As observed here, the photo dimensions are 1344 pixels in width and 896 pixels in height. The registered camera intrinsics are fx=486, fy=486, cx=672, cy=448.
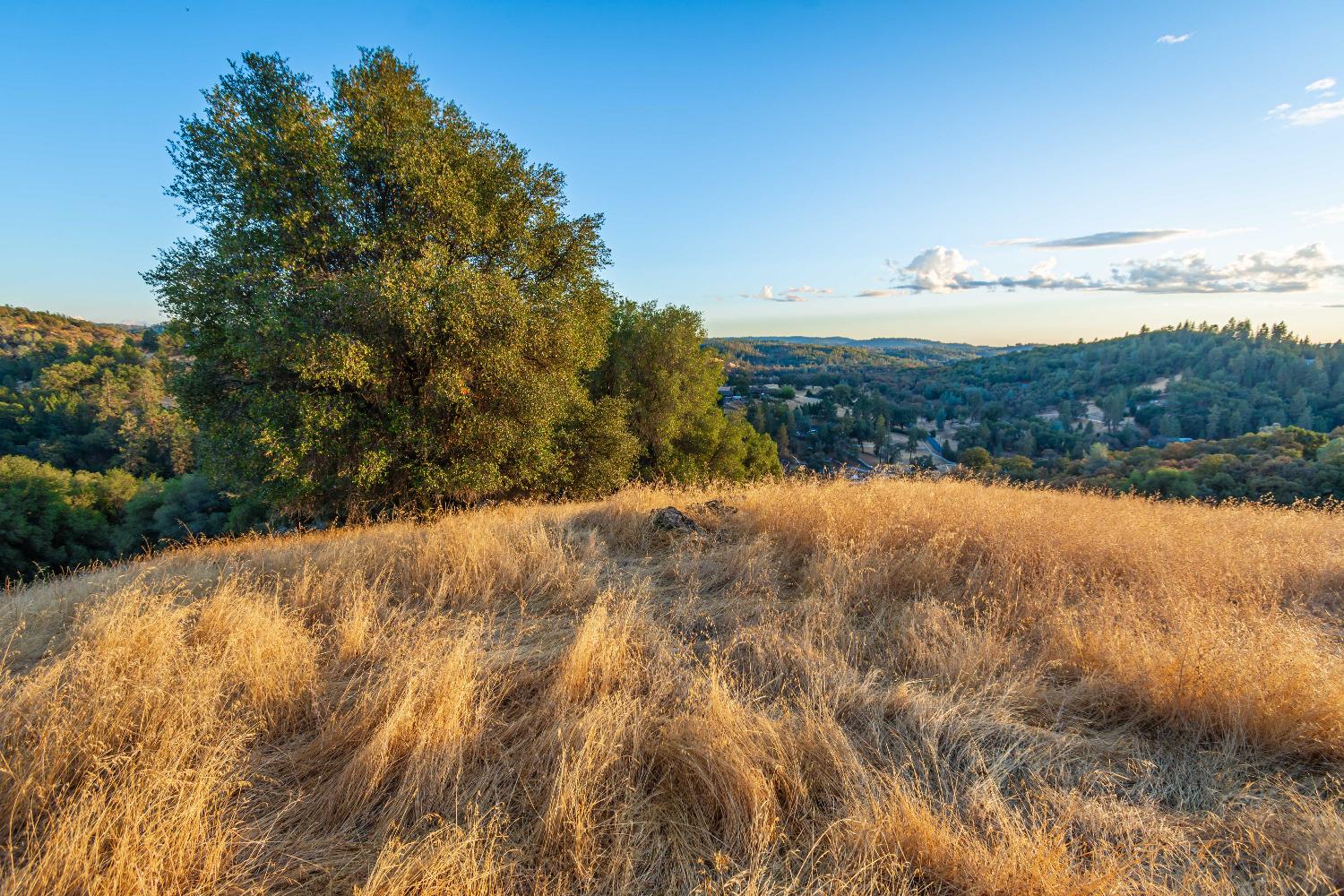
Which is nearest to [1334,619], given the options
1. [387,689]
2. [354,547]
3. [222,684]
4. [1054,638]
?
[1054,638]

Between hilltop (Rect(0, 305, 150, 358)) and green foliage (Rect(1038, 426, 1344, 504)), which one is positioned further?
hilltop (Rect(0, 305, 150, 358))

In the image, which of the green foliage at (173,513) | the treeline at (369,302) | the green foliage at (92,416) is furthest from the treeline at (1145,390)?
the green foliage at (92,416)

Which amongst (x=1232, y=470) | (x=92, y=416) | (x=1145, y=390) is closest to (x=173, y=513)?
(x=92, y=416)

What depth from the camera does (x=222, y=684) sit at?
2832 mm

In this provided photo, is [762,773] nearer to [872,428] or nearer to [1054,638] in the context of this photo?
[1054,638]

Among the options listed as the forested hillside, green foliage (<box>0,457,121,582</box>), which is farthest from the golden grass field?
green foliage (<box>0,457,121,582</box>)

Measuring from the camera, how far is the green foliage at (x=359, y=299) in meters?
8.84

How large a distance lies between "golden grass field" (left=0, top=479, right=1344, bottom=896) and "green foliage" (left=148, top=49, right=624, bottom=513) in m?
5.28

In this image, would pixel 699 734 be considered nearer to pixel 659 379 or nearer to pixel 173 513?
pixel 659 379

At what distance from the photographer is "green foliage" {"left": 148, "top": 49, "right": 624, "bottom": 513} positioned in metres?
8.84

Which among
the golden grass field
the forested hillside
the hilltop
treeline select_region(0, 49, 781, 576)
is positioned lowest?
the forested hillside

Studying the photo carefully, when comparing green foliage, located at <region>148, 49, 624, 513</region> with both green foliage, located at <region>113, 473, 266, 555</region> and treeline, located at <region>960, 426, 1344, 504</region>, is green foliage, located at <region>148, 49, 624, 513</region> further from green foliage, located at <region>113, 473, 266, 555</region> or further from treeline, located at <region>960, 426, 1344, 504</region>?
green foliage, located at <region>113, 473, 266, 555</region>

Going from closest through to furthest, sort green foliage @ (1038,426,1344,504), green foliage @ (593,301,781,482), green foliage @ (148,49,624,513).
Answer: green foliage @ (148,49,624,513)
green foliage @ (1038,426,1344,504)
green foliage @ (593,301,781,482)

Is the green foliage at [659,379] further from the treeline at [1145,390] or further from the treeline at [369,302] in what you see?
the treeline at [1145,390]
